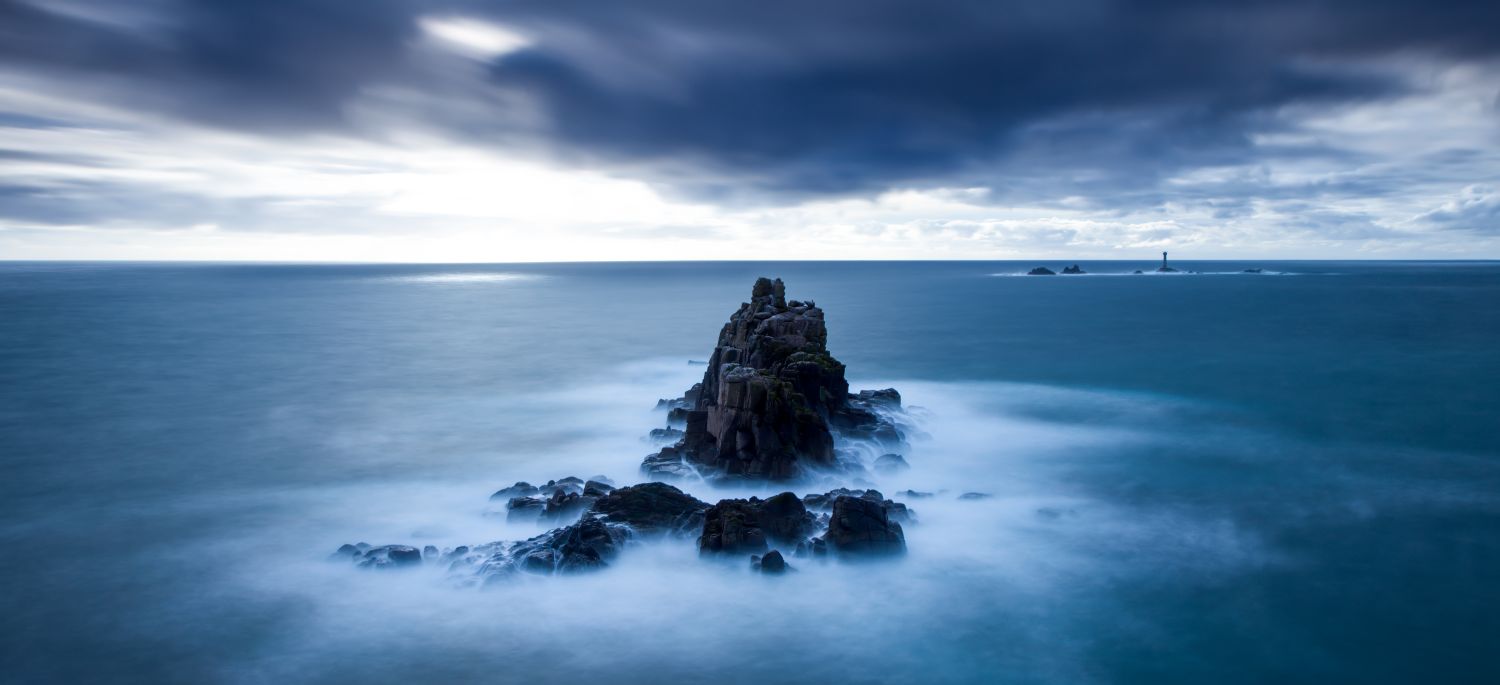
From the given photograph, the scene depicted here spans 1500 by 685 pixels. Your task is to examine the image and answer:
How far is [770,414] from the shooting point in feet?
67.8

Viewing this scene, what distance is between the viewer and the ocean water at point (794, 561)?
42.2 feet

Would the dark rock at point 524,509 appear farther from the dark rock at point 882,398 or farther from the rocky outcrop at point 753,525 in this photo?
the dark rock at point 882,398

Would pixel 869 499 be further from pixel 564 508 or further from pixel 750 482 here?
pixel 564 508

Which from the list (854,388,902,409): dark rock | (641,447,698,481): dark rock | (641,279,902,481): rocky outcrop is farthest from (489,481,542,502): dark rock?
(854,388,902,409): dark rock

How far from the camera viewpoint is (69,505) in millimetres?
19609

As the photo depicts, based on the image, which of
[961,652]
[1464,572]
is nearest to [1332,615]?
[1464,572]

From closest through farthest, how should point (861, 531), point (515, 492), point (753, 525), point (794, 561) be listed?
point (794, 561)
point (861, 531)
point (753, 525)
point (515, 492)

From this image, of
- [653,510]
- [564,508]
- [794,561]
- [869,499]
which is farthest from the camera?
[564,508]

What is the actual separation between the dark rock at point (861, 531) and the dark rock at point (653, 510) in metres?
2.86

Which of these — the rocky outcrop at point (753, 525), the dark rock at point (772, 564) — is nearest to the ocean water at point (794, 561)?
the dark rock at point (772, 564)

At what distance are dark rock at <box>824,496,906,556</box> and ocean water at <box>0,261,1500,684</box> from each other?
0.46 meters

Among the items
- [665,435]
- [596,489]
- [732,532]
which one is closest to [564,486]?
[596,489]

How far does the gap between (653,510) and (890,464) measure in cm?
787

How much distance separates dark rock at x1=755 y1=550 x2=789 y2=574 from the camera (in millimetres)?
15016
